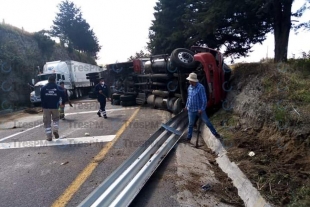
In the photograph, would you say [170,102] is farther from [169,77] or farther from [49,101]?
[49,101]

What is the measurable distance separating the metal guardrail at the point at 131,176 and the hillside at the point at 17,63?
17.7 meters

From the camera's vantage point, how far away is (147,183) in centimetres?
427

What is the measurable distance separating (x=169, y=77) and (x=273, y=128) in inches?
231

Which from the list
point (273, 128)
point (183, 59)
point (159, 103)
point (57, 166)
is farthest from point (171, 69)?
point (57, 166)

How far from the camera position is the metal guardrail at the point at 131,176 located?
339cm

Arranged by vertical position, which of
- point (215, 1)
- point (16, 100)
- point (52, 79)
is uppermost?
point (215, 1)

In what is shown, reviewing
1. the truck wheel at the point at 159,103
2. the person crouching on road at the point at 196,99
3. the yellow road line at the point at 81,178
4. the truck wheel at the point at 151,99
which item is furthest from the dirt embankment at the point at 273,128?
the truck wheel at the point at 151,99

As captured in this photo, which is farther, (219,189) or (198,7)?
(198,7)

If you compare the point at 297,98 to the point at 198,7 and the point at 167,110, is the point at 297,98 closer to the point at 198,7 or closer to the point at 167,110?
the point at 167,110

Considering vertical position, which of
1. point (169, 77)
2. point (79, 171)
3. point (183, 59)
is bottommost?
point (79, 171)

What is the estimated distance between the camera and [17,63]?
23812 millimetres

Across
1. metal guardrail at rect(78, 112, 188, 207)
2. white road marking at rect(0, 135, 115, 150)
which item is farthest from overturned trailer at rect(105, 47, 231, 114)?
white road marking at rect(0, 135, 115, 150)

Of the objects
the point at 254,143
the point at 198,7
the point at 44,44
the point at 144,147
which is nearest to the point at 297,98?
the point at 254,143

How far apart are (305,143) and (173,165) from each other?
7.49ft
